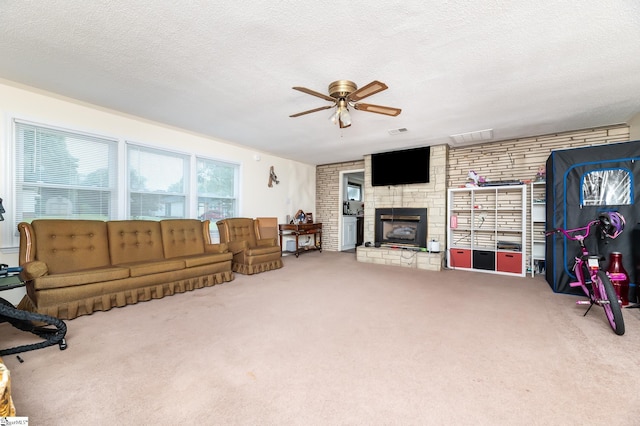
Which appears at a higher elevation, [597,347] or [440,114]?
[440,114]

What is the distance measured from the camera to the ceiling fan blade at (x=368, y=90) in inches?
87.4

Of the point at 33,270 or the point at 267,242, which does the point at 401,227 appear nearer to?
the point at 267,242

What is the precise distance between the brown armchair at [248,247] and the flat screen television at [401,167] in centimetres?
287

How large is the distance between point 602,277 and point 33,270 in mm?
5513

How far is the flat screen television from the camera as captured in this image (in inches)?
221

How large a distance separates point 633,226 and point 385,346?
3549 mm

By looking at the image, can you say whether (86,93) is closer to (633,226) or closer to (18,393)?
(18,393)

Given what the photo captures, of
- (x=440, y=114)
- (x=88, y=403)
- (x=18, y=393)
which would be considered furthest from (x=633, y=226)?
(x=18, y=393)

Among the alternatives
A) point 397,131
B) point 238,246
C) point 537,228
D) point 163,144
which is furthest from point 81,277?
point 537,228

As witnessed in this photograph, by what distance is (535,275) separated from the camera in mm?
4672

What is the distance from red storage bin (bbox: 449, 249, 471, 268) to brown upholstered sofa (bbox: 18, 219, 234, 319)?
4.19m

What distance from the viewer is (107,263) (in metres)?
3.34

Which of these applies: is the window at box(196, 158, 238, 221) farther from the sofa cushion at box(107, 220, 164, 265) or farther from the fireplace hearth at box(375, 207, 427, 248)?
the fireplace hearth at box(375, 207, 427, 248)

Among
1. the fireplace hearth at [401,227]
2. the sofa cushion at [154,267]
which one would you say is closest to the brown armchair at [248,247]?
the sofa cushion at [154,267]
